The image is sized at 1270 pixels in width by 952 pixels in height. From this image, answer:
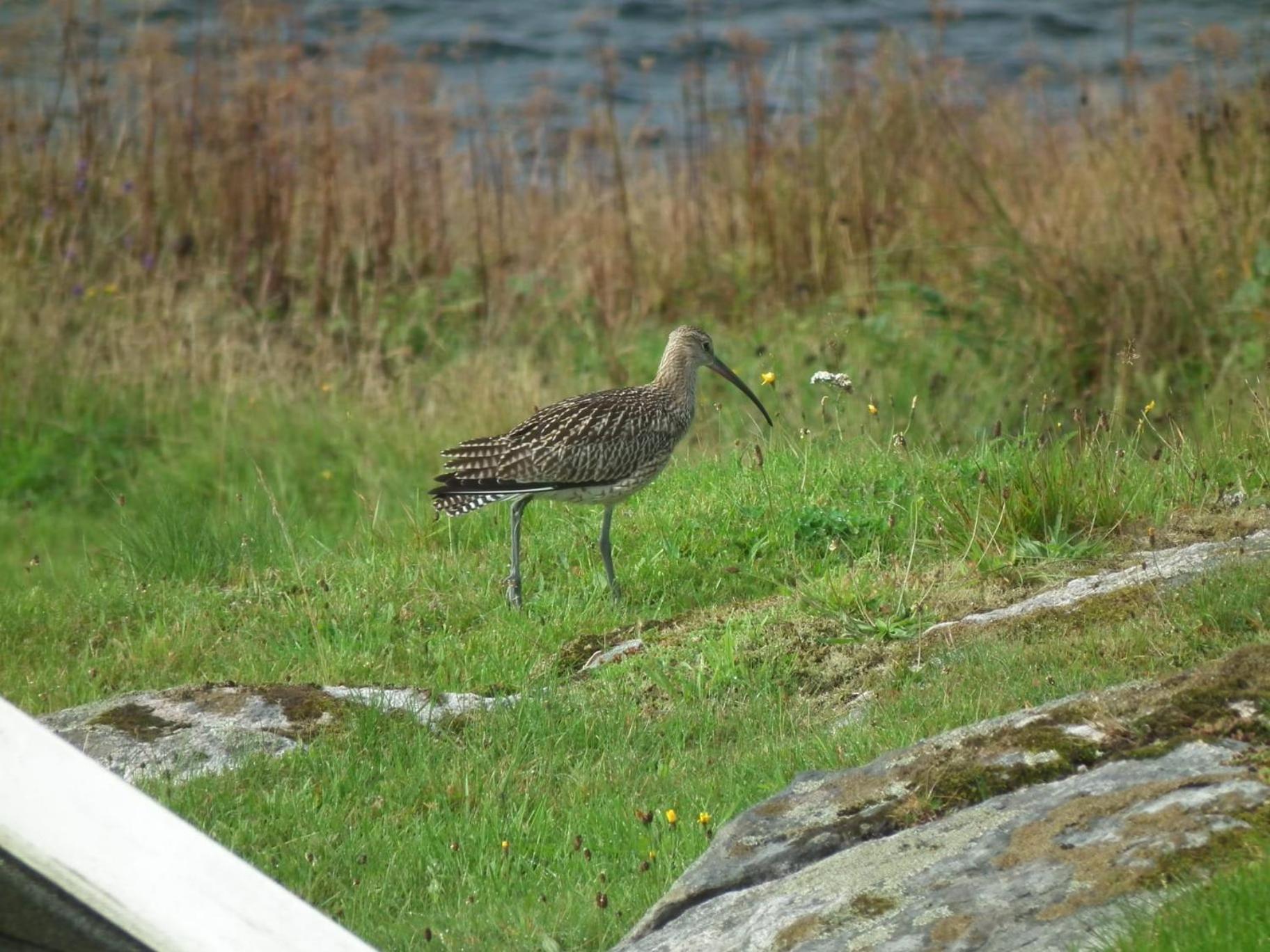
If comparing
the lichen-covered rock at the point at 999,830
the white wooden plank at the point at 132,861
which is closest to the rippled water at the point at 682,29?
the lichen-covered rock at the point at 999,830

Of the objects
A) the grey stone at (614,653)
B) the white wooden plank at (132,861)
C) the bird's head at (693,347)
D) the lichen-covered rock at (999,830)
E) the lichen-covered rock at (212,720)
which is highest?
the white wooden plank at (132,861)

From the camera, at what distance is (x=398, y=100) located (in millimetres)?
14242

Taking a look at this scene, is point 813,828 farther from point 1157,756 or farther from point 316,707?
point 316,707

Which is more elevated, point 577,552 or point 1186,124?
point 1186,124

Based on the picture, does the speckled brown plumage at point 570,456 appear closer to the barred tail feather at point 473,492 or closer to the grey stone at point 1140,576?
the barred tail feather at point 473,492

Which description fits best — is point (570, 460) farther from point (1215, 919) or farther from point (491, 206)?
point (491, 206)

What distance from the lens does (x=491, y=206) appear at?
576 inches

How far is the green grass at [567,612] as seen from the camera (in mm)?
5289

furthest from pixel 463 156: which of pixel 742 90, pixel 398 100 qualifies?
pixel 742 90

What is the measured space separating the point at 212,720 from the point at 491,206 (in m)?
8.97

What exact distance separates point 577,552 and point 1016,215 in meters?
5.52

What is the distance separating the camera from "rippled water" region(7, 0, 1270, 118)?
2270cm

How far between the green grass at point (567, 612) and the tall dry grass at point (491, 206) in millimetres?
1389

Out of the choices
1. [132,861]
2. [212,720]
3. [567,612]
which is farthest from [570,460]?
[132,861]
